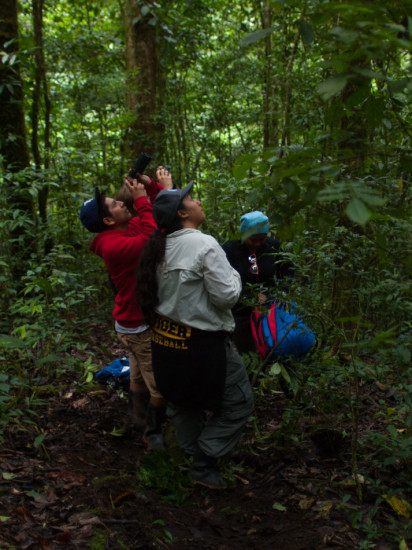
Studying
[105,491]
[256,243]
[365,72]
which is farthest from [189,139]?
[365,72]

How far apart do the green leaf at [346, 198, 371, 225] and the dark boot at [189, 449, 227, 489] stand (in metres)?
2.19

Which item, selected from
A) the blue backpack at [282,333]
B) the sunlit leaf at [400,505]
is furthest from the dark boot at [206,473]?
the sunlit leaf at [400,505]

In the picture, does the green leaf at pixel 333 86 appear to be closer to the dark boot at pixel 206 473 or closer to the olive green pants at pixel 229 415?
the olive green pants at pixel 229 415

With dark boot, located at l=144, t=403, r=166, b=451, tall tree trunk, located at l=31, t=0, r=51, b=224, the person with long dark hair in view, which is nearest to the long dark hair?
the person with long dark hair

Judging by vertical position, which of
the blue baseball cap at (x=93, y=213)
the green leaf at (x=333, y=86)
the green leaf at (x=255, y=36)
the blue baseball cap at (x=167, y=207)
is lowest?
the blue baseball cap at (x=93, y=213)

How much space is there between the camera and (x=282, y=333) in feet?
12.2

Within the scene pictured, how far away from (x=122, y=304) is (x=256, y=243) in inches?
54.8

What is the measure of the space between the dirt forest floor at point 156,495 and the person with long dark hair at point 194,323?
0.84 ft

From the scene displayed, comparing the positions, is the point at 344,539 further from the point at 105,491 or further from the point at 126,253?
the point at 126,253

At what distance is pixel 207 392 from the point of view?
10.1ft

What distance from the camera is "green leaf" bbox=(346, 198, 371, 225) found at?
1.46 m

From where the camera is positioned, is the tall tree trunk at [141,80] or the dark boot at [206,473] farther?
the tall tree trunk at [141,80]

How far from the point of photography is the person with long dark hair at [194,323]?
2.97 meters

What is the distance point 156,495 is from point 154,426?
62cm
